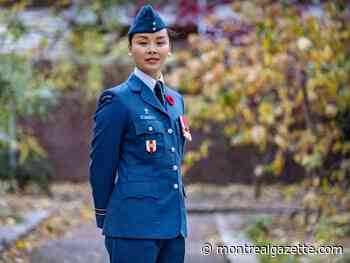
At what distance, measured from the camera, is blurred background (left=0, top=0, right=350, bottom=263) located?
347 inches

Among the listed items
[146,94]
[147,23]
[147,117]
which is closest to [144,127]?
[147,117]

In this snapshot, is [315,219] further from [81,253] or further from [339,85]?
[81,253]

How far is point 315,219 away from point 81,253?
2.99 meters

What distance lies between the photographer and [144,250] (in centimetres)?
395

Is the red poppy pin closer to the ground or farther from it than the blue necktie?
closer to the ground

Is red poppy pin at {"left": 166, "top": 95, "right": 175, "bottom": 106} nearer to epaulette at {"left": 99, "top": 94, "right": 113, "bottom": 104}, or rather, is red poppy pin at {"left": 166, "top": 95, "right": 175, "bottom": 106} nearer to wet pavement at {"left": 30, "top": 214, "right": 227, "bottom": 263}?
epaulette at {"left": 99, "top": 94, "right": 113, "bottom": 104}

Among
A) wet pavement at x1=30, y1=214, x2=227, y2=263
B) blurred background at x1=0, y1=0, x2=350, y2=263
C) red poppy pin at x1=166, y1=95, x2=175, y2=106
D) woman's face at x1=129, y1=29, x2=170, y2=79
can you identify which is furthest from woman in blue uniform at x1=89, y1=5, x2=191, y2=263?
wet pavement at x1=30, y1=214, x2=227, y2=263

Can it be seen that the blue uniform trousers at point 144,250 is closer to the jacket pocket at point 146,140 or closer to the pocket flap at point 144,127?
the jacket pocket at point 146,140

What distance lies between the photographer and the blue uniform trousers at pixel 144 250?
3.95m

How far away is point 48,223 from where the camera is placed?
10.3 meters

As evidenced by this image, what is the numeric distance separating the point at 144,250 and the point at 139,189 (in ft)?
1.02

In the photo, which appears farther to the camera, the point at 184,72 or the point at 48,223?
the point at 184,72

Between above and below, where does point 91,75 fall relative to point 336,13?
below

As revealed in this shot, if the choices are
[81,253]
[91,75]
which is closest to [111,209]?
[81,253]
